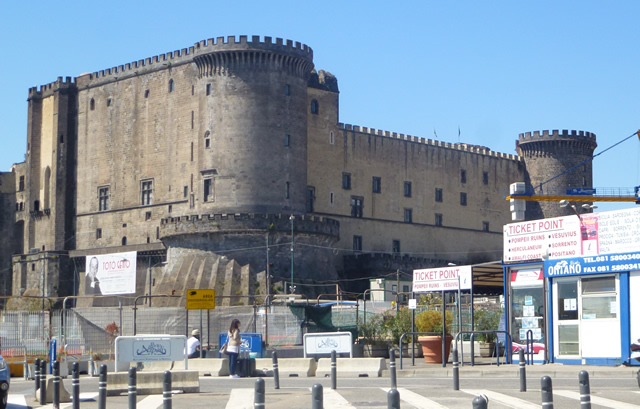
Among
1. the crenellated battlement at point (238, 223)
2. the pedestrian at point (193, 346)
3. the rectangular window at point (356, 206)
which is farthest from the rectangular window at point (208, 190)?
the pedestrian at point (193, 346)

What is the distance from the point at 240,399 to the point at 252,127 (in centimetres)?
4651

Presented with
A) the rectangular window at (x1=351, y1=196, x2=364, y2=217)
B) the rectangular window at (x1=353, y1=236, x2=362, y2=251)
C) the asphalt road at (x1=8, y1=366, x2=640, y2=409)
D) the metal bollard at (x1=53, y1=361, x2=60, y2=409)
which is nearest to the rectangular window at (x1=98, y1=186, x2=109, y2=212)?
the rectangular window at (x1=351, y1=196, x2=364, y2=217)

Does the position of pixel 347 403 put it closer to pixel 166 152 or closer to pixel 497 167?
pixel 166 152

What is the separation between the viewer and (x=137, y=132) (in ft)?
240

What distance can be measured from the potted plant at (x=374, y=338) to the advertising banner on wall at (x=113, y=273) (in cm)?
2602

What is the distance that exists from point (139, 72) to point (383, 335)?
45630mm

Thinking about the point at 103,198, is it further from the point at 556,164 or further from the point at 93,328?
the point at 93,328

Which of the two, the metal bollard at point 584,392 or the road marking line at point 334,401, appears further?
the road marking line at point 334,401

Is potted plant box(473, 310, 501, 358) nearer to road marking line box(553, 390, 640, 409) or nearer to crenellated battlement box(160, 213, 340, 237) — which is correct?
road marking line box(553, 390, 640, 409)

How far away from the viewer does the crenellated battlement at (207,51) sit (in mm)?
64188

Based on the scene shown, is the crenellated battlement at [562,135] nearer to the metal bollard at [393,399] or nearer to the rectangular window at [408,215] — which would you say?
the rectangular window at [408,215]

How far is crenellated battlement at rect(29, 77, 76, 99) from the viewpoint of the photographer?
3086 inches

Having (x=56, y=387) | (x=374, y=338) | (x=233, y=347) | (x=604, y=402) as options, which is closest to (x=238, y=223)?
(x=374, y=338)

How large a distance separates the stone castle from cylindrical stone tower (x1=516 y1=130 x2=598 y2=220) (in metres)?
0.15
